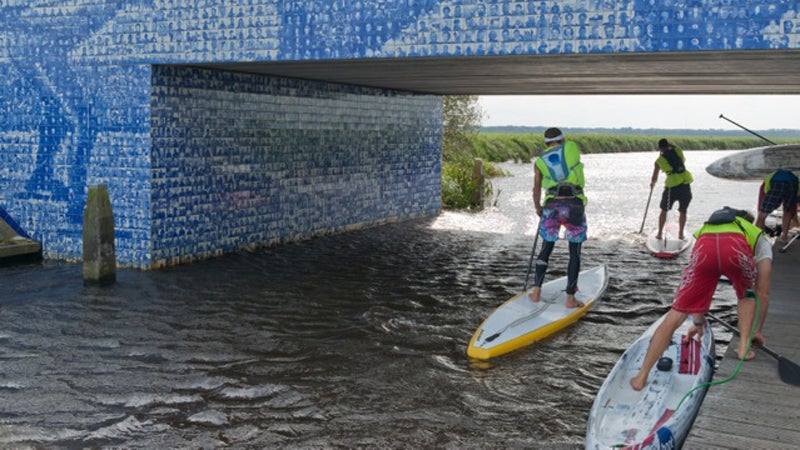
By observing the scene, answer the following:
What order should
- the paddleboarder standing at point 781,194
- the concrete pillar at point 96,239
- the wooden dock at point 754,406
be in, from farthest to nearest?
the paddleboarder standing at point 781,194
the concrete pillar at point 96,239
the wooden dock at point 754,406

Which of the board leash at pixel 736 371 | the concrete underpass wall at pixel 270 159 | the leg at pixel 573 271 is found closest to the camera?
the board leash at pixel 736 371

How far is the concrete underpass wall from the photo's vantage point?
12.9m

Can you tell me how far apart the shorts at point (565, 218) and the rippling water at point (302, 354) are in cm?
106

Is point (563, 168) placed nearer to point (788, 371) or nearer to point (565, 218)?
point (565, 218)

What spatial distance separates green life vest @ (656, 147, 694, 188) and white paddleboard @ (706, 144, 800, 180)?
48cm

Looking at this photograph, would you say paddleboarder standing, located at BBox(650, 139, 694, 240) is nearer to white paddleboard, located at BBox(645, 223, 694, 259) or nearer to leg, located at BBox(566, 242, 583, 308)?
white paddleboard, located at BBox(645, 223, 694, 259)

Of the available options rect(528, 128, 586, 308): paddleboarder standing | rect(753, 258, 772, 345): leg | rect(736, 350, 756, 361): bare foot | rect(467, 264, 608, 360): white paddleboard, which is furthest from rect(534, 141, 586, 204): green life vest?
rect(736, 350, 756, 361): bare foot

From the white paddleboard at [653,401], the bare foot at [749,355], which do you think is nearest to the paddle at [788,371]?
the bare foot at [749,355]

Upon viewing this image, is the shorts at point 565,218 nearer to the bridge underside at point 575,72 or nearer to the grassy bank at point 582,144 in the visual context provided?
the bridge underside at point 575,72

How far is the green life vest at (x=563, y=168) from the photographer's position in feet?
32.1

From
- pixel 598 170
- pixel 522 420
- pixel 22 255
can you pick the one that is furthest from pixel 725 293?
pixel 598 170

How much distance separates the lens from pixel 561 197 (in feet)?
32.7

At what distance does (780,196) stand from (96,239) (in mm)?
→ 10715

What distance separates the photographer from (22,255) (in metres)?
13.2
